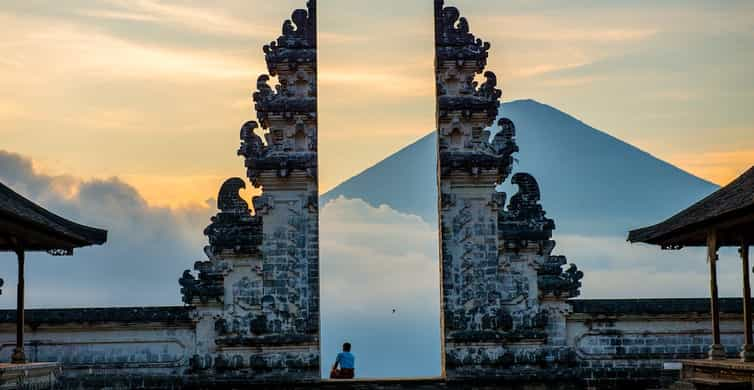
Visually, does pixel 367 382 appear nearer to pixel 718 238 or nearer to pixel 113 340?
pixel 113 340

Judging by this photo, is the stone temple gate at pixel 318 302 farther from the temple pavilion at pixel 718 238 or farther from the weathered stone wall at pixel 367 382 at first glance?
the temple pavilion at pixel 718 238

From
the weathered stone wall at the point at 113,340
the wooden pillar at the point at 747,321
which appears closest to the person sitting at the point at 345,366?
the weathered stone wall at the point at 113,340

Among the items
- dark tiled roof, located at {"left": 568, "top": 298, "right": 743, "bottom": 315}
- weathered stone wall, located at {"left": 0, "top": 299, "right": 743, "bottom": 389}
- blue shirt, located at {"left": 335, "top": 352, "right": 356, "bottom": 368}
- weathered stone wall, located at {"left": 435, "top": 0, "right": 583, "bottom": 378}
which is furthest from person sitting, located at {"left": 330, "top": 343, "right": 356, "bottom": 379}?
dark tiled roof, located at {"left": 568, "top": 298, "right": 743, "bottom": 315}

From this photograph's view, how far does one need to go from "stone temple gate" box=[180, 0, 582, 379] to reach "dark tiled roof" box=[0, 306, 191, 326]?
Result: 36 centimetres

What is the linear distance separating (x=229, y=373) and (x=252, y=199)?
3252mm

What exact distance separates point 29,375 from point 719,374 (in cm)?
1067

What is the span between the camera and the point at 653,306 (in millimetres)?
31031

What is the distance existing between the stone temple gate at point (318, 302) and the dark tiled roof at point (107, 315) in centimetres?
3

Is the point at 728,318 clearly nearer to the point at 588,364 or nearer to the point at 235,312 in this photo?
the point at 588,364

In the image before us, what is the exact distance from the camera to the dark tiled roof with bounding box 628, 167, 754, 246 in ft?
82.2

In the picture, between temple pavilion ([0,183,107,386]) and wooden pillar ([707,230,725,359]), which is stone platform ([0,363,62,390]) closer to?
temple pavilion ([0,183,107,386])

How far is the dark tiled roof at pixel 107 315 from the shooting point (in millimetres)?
30250

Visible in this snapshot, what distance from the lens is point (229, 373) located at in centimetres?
3062

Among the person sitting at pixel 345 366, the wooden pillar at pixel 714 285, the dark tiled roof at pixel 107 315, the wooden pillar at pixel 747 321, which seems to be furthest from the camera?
the person sitting at pixel 345 366
